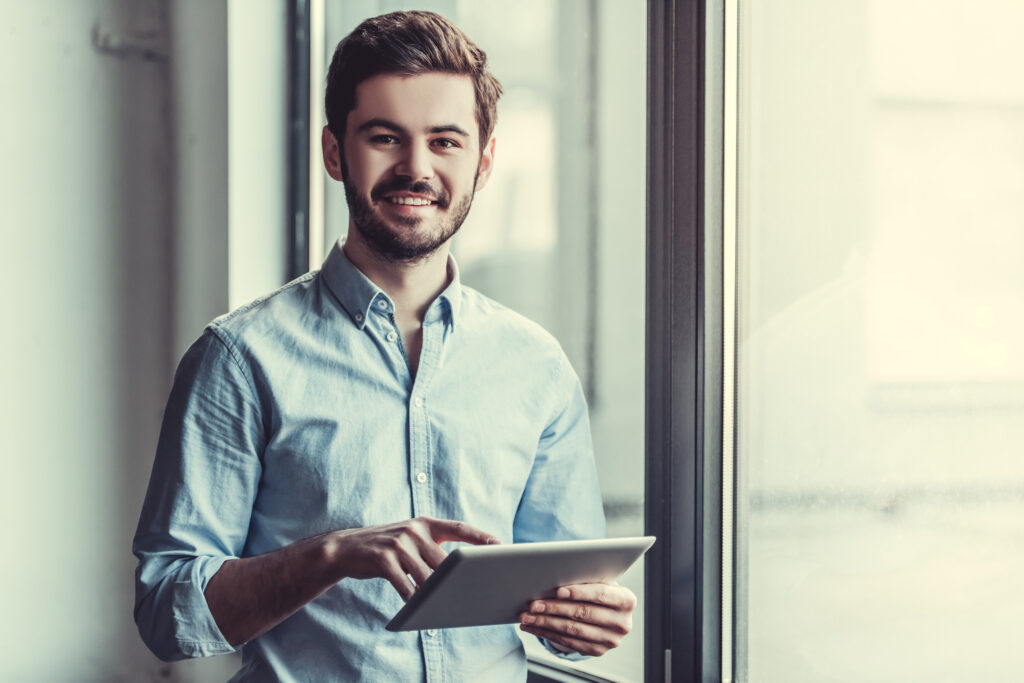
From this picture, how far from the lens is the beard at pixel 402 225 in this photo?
1237mm

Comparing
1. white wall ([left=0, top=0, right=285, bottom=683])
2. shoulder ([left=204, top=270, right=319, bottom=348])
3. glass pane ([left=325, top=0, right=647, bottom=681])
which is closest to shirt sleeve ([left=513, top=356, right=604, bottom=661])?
glass pane ([left=325, top=0, right=647, bottom=681])

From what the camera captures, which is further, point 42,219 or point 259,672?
point 42,219

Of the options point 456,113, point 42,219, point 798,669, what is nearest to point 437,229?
point 456,113

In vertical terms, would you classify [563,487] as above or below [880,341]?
below

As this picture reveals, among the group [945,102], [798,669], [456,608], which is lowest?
[798,669]

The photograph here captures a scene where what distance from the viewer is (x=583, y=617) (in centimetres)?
109

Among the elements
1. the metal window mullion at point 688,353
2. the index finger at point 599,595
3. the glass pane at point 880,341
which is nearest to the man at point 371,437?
the index finger at point 599,595

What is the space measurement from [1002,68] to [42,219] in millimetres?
1932

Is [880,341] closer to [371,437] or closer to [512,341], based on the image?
[512,341]

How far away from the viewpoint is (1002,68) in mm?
1089

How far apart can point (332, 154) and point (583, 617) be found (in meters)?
0.66

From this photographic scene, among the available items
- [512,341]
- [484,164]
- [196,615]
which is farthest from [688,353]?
[196,615]

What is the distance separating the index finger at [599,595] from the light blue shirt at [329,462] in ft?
0.70

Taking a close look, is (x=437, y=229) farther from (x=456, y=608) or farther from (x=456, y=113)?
(x=456, y=608)
